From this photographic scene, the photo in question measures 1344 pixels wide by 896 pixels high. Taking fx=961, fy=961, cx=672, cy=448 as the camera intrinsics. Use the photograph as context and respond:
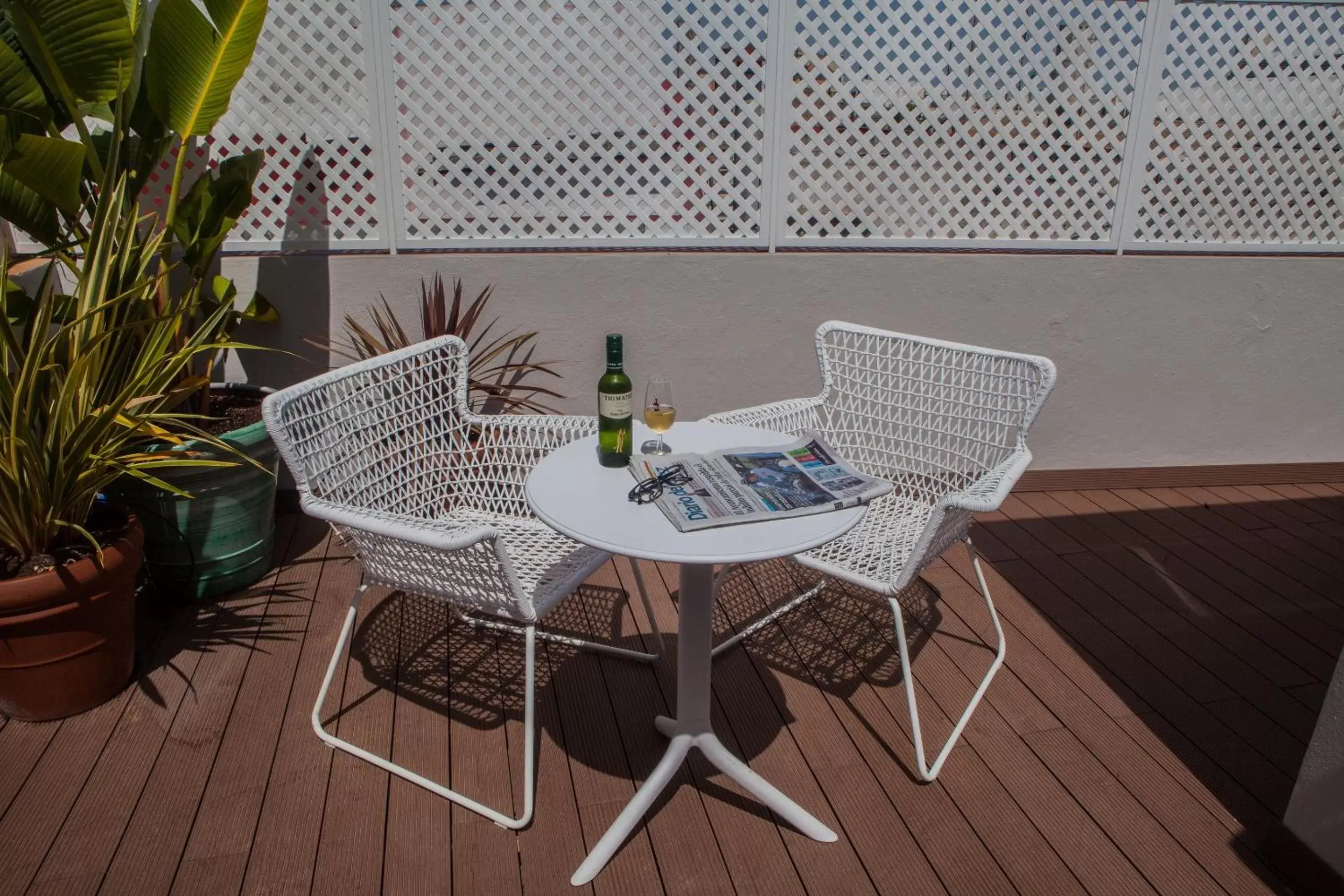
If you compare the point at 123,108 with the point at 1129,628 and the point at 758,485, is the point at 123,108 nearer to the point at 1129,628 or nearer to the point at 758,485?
the point at 758,485

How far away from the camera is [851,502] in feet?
6.18

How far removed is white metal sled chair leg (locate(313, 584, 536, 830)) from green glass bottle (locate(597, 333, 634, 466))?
1.33 feet

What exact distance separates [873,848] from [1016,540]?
5.84ft

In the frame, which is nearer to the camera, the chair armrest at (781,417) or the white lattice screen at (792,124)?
the chair armrest at (781,417)

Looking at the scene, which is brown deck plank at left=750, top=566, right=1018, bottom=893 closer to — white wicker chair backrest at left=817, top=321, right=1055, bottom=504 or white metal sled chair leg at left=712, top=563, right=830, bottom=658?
white metal sled chair leg at left=712, top=563, right=830, bottom=658

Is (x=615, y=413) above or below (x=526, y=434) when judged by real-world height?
above

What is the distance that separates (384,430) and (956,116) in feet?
7.97

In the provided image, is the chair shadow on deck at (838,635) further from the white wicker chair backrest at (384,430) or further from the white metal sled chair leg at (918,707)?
the white wicker chair backrest at (384,430)

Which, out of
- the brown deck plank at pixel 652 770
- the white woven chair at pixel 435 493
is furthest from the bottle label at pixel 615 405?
the brown deck plank at pixel 652 770

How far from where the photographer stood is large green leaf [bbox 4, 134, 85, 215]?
2.27 meters

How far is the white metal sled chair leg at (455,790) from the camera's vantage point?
6.66 ft

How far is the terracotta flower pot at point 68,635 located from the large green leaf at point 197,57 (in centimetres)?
117

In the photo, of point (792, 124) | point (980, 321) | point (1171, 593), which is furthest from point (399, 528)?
point (980, 321)

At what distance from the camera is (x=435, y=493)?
259 centimetres
